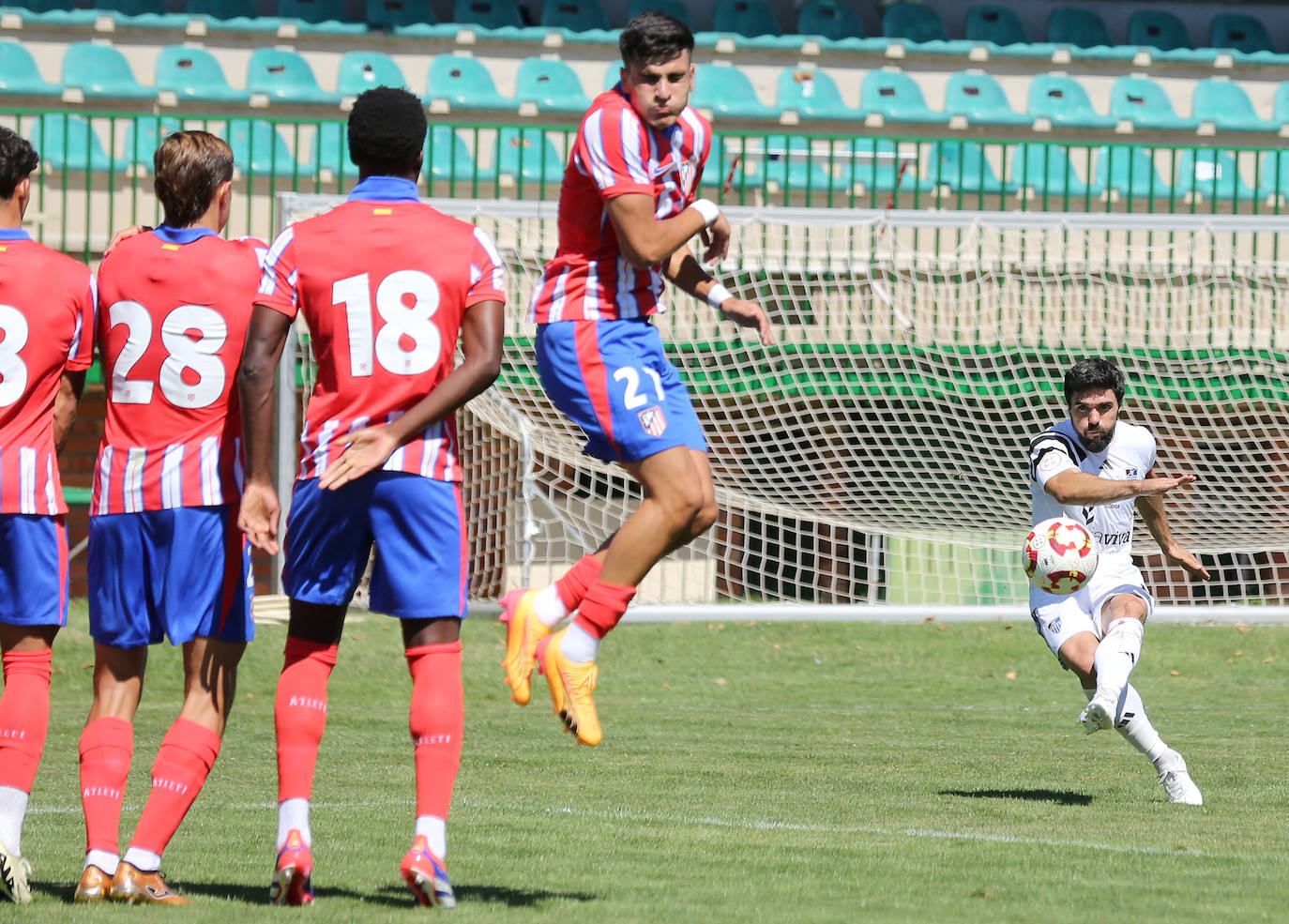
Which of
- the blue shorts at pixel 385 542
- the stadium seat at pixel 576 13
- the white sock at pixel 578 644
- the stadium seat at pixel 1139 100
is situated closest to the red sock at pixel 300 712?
the blue shorts at pixel 385 542

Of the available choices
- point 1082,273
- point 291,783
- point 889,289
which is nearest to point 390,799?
point 291,783

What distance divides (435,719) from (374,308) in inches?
42.6

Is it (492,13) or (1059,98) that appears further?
A: (492,13)

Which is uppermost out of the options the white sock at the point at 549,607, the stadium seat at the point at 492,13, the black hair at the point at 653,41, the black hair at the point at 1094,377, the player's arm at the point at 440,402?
the stadium seat at the point at 492,13

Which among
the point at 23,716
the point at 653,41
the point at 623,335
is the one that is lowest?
the point at 23,716

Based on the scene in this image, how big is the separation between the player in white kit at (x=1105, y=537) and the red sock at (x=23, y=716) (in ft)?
12.6

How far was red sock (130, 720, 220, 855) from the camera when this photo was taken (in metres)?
4.53

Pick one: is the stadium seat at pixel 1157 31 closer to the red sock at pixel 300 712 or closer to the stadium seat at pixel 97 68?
the stadium seat at pixel 97 68

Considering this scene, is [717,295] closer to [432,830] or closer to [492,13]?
[432,830]

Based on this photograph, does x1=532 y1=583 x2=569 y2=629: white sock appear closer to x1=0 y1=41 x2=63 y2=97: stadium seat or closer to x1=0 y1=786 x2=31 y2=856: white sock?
x1=0 y1=786 x2=31 y2=856: white sock

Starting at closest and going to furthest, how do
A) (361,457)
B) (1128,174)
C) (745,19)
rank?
1. (361,457)
2. (1128,174)
3. (745,19)

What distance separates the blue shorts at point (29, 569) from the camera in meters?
4.73

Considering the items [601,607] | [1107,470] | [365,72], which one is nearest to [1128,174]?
[365,72]

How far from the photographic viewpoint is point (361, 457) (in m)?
4.21
